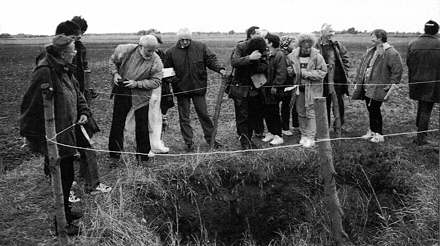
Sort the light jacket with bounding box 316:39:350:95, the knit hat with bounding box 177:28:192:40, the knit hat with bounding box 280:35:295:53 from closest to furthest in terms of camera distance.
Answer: the knit hat with bounding box 177:28:192:40 < the light jacket with bounding box 316:39:350:95 < the knit hat with bounding box 280:35:295:53

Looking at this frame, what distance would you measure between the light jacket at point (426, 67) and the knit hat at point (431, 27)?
0.07 meters

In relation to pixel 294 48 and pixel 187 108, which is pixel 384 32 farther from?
pixel 187 108

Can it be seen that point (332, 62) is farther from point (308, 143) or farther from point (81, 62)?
point (81, 62)

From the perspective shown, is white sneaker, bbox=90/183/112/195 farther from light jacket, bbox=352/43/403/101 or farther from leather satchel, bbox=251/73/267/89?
light jacket, bbox=352/43/403/101

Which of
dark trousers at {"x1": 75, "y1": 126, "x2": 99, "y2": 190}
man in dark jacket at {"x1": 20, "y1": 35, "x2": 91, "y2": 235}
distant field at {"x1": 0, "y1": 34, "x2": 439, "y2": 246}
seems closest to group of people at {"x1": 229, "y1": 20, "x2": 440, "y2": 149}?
distant field at {"x1": 0, "y1": 34, "x2": 439, "y2": 246}

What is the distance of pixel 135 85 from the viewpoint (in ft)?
21.5

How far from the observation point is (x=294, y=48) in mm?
8180

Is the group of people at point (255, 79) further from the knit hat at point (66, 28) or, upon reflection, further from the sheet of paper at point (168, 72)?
the knit hat at point (66, 28)

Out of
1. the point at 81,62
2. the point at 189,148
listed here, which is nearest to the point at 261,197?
the point at 189,148

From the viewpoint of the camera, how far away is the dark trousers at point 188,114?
754 centimetres

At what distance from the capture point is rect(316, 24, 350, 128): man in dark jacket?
771 cm

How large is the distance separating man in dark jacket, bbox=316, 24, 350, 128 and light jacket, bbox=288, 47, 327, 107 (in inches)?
14.3

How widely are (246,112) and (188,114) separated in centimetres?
104

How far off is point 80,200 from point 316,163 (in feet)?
11.2
